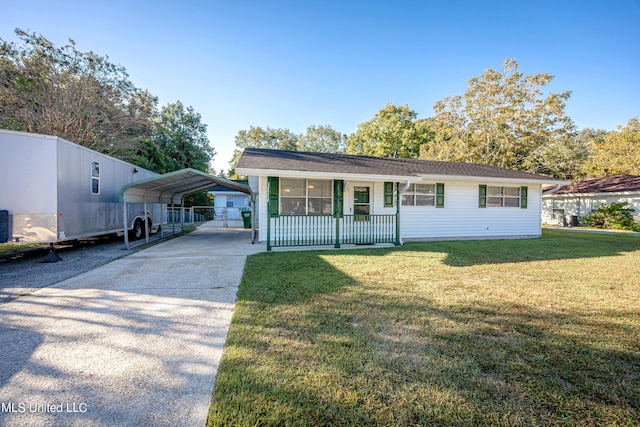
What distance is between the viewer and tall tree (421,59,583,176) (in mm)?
17812

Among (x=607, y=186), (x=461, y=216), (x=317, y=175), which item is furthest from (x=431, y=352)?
(x=607, y=186)

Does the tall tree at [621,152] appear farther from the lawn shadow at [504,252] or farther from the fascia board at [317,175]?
the fascia board at [317,175]

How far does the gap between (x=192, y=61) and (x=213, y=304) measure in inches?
502

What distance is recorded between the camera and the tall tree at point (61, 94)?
14250mm

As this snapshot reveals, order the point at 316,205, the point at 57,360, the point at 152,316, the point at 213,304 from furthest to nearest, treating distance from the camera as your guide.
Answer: the point at 316,205
the point at 213,304
the point at 152,316
the point at 57,360

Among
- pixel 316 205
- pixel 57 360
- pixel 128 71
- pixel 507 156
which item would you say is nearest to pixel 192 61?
pixel 316 205

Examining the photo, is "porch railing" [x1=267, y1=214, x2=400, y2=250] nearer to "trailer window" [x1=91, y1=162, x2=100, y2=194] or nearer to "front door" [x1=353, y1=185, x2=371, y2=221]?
"front door" [x1=353, y1=185, x2=371, y2=221]

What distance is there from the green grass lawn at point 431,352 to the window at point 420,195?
19.0 ft

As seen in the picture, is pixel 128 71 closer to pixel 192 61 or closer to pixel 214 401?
pixel 192 61

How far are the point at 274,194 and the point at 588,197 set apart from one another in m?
22.0

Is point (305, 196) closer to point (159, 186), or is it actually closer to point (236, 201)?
point (159, 186)

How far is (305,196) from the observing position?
30.6ft

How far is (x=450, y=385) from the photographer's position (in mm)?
1983

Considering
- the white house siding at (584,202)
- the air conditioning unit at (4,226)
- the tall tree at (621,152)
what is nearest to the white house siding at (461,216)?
the air conditioning unit at (4,226)
